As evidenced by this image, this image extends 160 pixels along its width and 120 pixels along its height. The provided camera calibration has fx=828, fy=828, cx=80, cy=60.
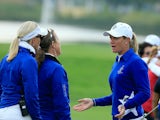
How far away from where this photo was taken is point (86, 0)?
3538 inches

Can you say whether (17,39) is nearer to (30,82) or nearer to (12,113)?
→ (30,82)

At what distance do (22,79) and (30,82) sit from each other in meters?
0.10

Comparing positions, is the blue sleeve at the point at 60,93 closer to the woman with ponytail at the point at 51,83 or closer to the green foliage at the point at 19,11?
the woman with ponytail at the point at 51,83

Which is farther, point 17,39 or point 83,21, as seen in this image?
point 83,21

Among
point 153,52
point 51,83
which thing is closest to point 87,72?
point 153,52

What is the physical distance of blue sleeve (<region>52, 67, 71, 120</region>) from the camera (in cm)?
812

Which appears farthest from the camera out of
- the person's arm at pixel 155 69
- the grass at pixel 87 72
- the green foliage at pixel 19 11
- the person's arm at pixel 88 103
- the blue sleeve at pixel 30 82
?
the green foliage at pixel 19 11

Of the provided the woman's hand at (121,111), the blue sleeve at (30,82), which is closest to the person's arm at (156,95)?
the woman's hand at (121,111)

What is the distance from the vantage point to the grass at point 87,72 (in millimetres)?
17889

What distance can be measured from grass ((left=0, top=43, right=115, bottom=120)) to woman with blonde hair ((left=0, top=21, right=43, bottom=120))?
8200 mm

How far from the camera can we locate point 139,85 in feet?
27.2

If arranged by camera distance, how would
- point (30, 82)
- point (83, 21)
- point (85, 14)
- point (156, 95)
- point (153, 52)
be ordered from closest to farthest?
point (30, 82) → point (156, 95) → point (153, 52) → point (83, 21) → point (85, 14)

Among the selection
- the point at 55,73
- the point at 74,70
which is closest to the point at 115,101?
the point at 55,73

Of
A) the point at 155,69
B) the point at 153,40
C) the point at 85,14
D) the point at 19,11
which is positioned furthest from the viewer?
the point at 85,14
